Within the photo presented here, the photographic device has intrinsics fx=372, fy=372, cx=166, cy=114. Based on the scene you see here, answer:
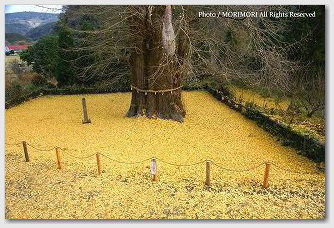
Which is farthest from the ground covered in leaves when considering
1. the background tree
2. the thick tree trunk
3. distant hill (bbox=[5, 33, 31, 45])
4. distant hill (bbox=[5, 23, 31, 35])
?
the background tree

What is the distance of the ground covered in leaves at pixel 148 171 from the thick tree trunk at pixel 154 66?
0.40 metres

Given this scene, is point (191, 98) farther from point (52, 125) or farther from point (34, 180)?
point (34, 180)

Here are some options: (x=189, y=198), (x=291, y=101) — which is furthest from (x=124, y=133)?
(x=291, y=101)

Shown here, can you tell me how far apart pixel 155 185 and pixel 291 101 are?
465cm

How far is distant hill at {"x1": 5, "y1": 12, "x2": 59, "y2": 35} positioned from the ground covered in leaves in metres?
2.43

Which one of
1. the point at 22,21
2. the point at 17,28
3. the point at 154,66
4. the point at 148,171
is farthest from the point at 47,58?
the point at 148,171

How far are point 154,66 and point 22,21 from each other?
128 inches

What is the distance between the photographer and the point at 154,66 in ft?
29.3

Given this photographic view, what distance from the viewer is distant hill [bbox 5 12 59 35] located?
20.7ft

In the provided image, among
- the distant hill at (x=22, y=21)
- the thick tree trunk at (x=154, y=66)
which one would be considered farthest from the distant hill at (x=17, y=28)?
the thick tree trunk at (x=154, y=66)

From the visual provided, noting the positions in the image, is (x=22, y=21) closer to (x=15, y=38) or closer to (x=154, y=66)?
(x=15, y=38)

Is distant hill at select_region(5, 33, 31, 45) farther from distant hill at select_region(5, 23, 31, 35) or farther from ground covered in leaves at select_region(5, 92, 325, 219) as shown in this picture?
ground covered in leaves at select_region(5, 92, 325, 219)

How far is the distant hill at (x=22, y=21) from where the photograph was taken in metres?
6.30

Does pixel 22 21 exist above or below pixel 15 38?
above
